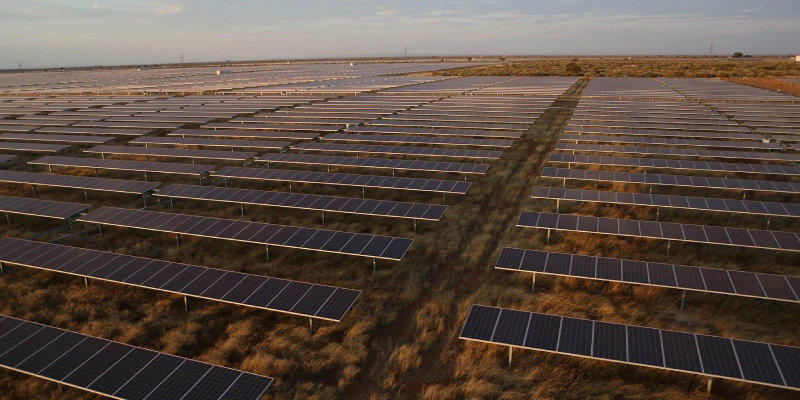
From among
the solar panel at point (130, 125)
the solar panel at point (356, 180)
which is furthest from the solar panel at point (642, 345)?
the solar panel at point (130, 125)

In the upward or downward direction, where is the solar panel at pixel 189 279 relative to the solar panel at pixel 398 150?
downward

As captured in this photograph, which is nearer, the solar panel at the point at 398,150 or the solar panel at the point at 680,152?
the solar panel at the point at 680,152

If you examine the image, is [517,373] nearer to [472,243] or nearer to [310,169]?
[472,243]

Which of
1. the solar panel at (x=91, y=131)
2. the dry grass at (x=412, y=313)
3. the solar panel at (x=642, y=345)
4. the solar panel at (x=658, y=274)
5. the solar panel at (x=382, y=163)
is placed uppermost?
the solar panel at (x=91, y=131)

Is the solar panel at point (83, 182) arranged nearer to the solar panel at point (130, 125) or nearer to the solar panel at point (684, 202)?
the solar panel at point (130, 125)

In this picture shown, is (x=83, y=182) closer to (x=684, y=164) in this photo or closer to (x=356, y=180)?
(x=356, y=180)

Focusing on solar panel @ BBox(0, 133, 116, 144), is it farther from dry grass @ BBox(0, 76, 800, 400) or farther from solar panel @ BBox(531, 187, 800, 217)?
solar panel @ BBox(531, 187, 800, 217)

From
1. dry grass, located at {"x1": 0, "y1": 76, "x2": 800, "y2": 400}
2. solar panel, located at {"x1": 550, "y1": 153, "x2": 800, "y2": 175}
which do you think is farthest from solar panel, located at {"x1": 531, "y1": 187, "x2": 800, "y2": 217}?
solar panel, located at {"x1": 550, "y1": 153, "x2": 800, "y2": 175}
